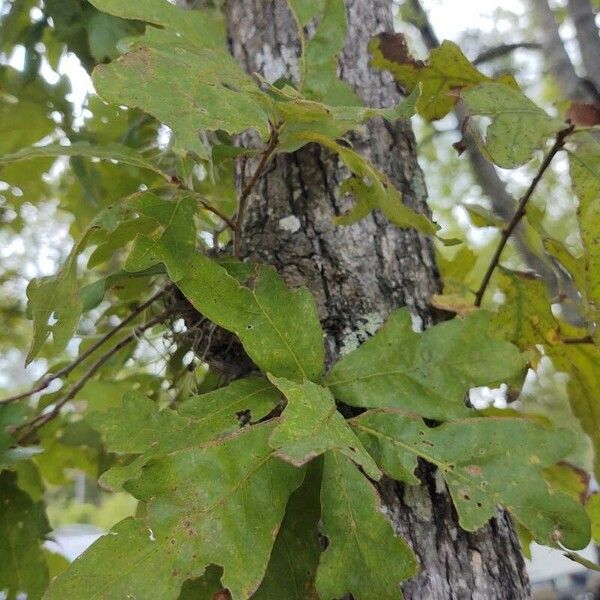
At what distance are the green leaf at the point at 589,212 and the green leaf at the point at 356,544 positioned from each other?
1.09 ft

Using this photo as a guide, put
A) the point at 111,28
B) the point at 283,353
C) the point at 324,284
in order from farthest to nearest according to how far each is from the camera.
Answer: the point at 111,28 → the point at 324,284 → the point at 283,353

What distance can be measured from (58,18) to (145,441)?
0.76 m

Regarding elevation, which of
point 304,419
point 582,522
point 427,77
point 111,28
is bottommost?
point 582,522

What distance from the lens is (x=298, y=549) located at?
581 millimetres

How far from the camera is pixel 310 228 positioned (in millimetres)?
774

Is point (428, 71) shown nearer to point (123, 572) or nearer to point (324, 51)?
point (324, 51)

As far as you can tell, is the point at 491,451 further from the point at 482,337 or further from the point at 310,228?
the point at 310,228

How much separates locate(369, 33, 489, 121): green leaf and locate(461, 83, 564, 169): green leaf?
106 millimetres

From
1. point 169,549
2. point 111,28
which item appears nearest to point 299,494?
point 169,549

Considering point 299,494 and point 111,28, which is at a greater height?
point 111,28

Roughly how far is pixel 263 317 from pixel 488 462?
262mm

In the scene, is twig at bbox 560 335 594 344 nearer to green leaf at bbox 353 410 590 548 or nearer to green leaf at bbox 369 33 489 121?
green leaf at bbox 353 410 590 548

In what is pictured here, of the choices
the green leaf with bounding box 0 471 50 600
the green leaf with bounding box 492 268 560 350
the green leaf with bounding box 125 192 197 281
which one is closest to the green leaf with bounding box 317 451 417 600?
the green leaf with bounding box 125 192 197 281

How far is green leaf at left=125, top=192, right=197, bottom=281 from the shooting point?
0.60 meters
